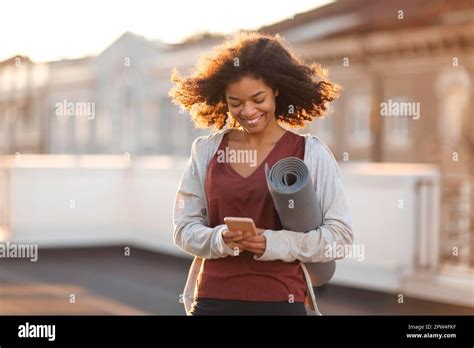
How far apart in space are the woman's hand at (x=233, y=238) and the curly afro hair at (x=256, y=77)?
16.8 inches

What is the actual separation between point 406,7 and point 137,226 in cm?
756

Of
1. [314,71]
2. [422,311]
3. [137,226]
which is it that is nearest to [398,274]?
[422,311]

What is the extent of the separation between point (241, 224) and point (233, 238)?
0.20ft

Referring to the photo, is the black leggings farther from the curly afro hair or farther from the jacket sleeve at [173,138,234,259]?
the curly afro hair

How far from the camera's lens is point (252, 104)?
8.16 ft

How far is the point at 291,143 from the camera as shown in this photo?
249cm

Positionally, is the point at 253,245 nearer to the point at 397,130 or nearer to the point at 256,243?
the point at 256,243

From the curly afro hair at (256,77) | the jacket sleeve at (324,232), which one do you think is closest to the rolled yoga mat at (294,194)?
the jacket sleeve at (324,232)

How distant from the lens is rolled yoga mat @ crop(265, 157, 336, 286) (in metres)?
2.34

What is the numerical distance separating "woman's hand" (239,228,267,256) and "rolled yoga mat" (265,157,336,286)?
75 mm

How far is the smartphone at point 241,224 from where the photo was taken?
2.31 m

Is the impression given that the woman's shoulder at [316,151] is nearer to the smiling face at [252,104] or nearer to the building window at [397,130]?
the smiling face at [252,104]
